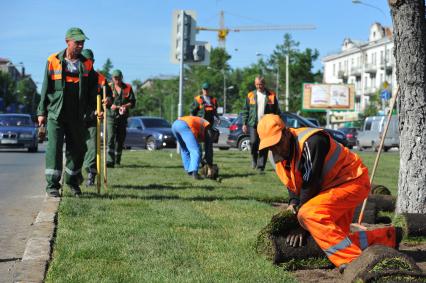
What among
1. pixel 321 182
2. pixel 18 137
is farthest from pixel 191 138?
pixel 18 137

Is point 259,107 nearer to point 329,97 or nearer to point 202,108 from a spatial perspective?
point 202,108

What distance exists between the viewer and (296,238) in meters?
5.32

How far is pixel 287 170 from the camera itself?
5.22 m

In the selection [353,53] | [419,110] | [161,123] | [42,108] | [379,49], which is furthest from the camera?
[353,53]

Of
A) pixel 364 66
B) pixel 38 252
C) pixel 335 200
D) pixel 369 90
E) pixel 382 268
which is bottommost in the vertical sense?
pixel 38 252

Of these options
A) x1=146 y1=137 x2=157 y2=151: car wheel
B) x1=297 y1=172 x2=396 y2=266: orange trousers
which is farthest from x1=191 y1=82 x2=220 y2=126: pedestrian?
x1=146 y1=137 x2=157 y2=151: car wheel

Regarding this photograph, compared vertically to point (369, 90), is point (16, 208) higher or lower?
lower

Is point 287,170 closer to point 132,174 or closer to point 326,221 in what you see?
point 326,221

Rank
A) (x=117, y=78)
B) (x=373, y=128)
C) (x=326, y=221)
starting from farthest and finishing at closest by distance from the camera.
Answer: (x=373, y=128) < (x=117, y=78) < (x=326, y=221)

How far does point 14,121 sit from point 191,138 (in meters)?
16.4

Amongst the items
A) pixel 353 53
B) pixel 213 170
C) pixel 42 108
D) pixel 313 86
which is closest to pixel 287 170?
pixel 42 108

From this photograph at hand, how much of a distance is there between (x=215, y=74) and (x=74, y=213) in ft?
331

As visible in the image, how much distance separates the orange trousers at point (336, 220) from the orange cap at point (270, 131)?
1.74ft

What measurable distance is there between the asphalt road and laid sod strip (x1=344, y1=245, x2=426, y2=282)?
2181 millimetres
